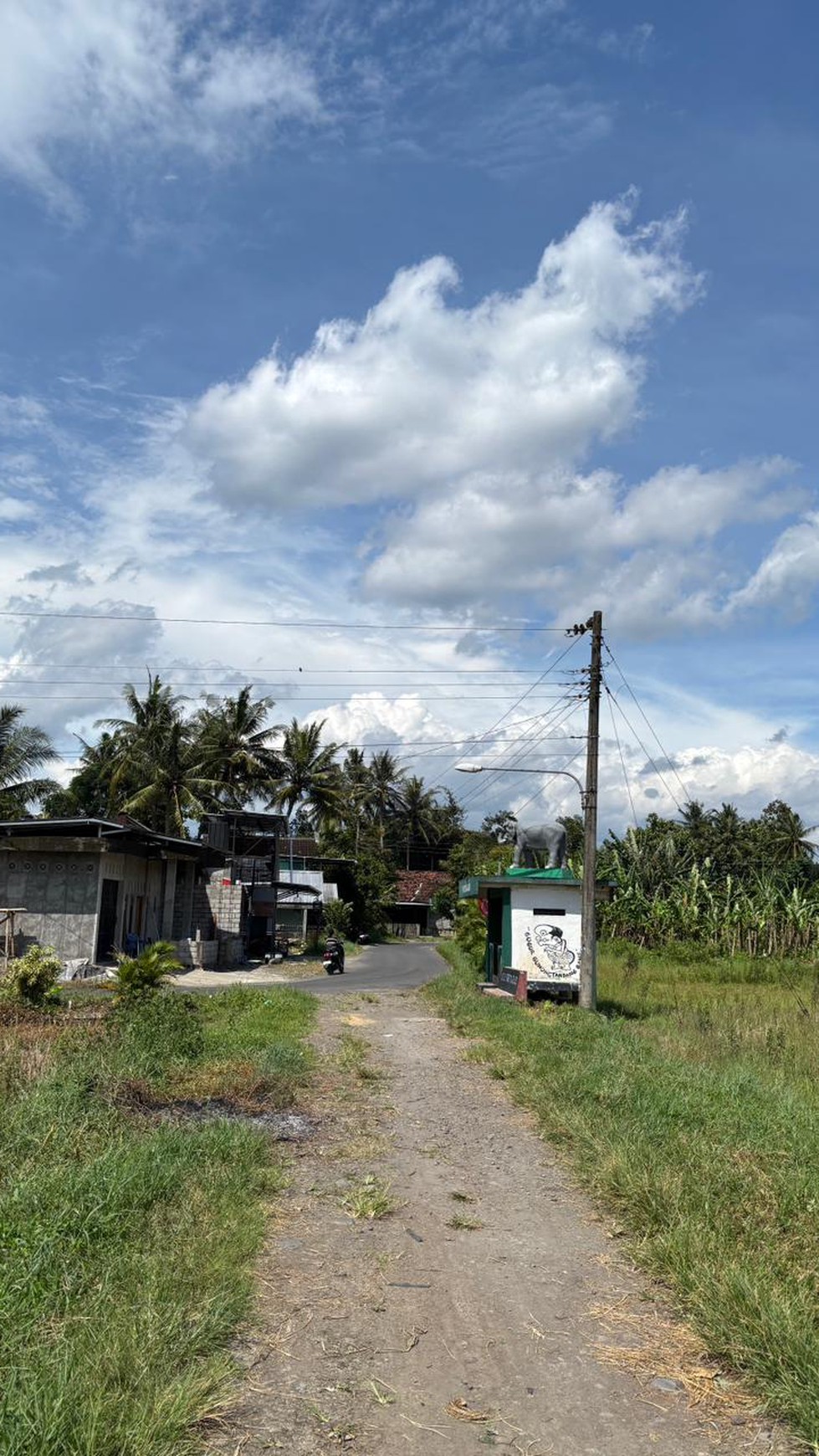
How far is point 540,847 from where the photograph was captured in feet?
83.4

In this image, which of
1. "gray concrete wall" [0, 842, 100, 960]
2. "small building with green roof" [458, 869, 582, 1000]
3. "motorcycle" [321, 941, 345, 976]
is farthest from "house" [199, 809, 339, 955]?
"small building with green roof" [458, 869, 582, 1000]

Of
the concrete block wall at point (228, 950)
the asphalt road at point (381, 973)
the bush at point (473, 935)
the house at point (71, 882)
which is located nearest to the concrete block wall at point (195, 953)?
the concrete block wall at point (228, 950)

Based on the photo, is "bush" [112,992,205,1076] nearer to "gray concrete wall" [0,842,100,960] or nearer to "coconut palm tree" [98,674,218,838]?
"gray concrete wall" [0,842,100,960]

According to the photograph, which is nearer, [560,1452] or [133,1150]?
[560,1452]

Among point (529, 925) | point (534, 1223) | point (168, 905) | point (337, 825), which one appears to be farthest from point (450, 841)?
point (534, 1223)

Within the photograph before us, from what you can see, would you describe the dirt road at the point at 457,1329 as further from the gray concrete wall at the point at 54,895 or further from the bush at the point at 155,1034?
the gray concrete wall at the point at 54,895

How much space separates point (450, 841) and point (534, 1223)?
7825 cm

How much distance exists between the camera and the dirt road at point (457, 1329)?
4.20 metres

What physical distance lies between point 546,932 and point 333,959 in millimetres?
14659

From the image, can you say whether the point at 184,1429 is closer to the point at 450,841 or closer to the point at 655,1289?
the point at 655,1289

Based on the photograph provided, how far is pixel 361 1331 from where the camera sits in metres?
5.17

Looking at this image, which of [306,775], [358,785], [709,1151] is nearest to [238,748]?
[306,775]

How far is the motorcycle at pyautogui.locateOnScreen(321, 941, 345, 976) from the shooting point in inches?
1406

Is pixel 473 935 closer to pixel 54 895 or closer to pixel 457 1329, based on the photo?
pixel 54 895
